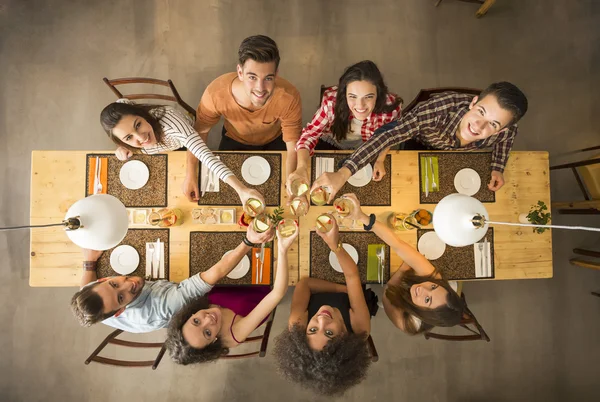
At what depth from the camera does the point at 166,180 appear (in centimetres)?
225

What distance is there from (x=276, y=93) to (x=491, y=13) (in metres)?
2.63

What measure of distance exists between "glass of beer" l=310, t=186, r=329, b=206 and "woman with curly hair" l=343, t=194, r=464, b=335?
0.12 metres

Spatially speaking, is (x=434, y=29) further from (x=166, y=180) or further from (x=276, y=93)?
(x=166, y=180)

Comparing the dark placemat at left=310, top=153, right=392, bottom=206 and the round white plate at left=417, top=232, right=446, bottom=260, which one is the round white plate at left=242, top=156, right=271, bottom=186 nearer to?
the dark placemat at left=310, top=153, right=392, bottom=206

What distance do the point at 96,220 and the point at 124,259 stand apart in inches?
36.5

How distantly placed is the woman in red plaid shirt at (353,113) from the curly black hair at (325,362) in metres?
0.90

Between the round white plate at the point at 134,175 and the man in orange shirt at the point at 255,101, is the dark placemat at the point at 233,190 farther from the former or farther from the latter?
the round white plate at the point at 134,175

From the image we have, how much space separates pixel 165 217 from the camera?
6.99ft

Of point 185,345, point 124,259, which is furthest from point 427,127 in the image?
point 124,259

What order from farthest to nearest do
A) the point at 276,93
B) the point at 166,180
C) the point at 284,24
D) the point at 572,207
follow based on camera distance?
the point at 284,24 < the point at 572,207 < the point at 166,180 < the point at 276,93

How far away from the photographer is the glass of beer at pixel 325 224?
1.94 meters

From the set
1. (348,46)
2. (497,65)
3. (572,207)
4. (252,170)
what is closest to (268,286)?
(252,170)

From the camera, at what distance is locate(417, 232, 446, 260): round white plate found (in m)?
2.22

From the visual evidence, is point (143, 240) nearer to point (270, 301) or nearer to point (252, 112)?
point (270, 301)
